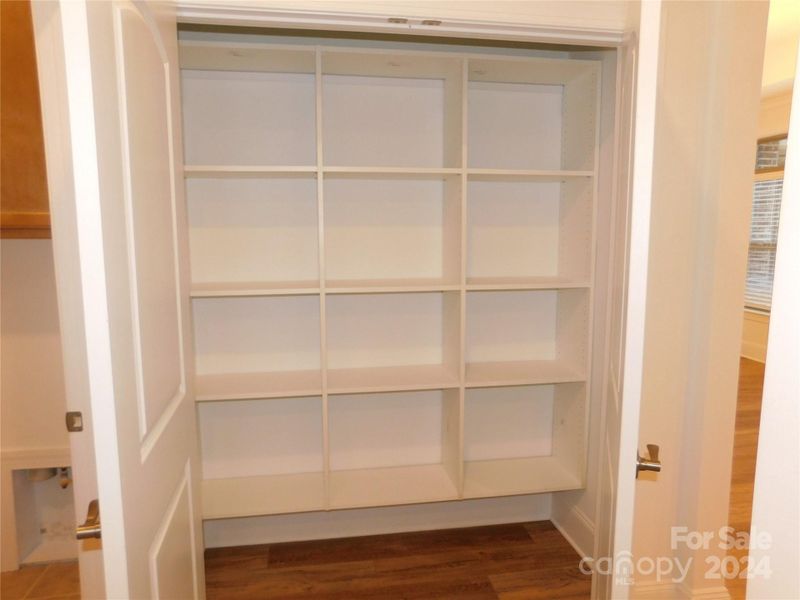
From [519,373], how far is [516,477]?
49 cm

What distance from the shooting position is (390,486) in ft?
7.11

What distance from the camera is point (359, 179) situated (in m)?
2.17

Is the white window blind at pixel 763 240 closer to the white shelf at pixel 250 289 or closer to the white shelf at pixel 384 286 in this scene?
the white shelf at pixel 384 286

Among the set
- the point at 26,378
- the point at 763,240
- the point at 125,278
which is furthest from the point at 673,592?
the point at 763,240

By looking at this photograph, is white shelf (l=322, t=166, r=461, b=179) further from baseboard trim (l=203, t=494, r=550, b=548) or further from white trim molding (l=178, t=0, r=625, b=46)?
baseboard trim (l=203, t=494, r=550, b=548)

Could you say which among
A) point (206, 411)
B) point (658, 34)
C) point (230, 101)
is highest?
point (230, 101)

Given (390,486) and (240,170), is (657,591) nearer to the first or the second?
(390,486)

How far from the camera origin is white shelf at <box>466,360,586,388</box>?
2096mm

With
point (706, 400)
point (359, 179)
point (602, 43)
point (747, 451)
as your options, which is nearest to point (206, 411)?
point (359, 179)

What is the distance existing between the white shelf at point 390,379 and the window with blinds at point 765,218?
461 centimetres

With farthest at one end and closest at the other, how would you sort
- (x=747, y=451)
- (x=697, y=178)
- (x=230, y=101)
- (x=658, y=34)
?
(x=747, y=451) → (x=230, y=101) → (x=697, y=178) → (x=658, y=34)

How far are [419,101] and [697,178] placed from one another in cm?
118

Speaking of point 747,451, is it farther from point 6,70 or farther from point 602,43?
point 6,70

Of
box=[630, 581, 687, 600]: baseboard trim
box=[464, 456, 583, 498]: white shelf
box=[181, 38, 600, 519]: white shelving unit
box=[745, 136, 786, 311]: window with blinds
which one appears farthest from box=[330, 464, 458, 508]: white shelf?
box=[745, 136, 786, 311]: window with blinds
